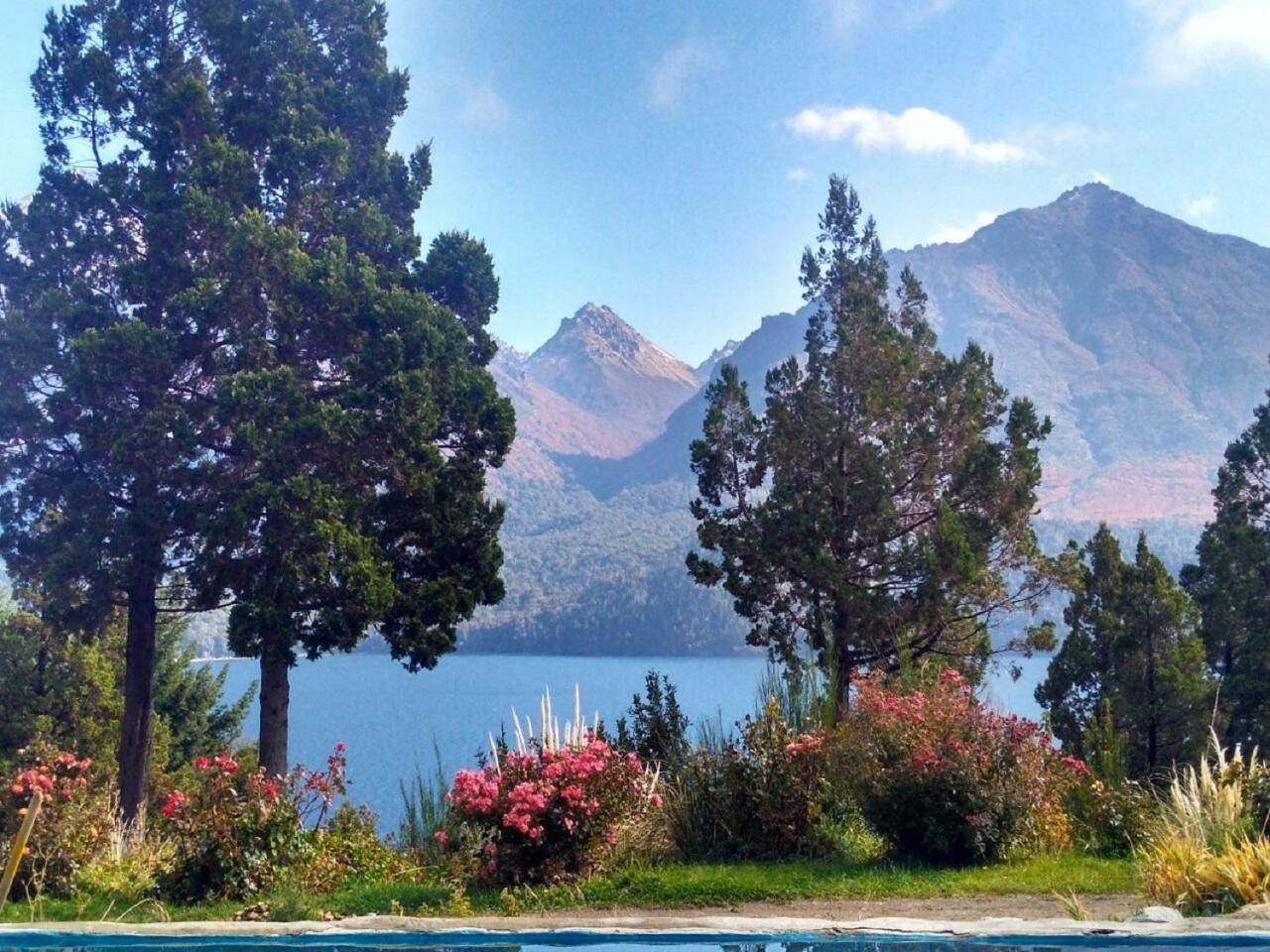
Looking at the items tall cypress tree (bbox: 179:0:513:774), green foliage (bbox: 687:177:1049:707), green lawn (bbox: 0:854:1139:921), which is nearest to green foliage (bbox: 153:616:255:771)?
tall cypress tree (bbox: 179:0:513:774)

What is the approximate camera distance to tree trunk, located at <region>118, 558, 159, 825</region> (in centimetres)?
1360

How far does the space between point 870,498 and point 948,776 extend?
695 centimetres

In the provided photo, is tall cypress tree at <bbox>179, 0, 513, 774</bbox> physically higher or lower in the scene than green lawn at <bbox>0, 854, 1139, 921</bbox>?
higher

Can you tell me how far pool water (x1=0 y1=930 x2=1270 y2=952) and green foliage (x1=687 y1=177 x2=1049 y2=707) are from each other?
25.5 feet

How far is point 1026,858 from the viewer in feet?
28.8

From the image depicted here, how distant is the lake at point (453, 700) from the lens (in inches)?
1747

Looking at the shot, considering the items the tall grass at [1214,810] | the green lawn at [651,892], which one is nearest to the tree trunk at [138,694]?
the green lawn at [651,892]

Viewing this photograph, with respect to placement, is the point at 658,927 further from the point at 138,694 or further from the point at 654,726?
the point at 138,694

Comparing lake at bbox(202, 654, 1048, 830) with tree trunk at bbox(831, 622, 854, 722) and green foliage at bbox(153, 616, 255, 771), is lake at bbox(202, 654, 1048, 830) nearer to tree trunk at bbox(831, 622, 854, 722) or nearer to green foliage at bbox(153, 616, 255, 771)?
green foliage at bbox(153, 616, 255, 771)

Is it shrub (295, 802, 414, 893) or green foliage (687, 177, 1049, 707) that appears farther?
green foliage (687, 177, 1049, 707)

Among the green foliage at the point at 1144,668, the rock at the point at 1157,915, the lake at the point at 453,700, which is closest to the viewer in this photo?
the rock at the point at 1157,915

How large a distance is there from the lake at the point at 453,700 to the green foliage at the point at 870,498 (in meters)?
1.29

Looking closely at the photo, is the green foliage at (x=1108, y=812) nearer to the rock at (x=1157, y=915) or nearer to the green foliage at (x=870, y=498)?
the rock at (x=1157, y=915)

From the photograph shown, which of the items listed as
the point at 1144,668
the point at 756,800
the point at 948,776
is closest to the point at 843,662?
the point at 756,800
